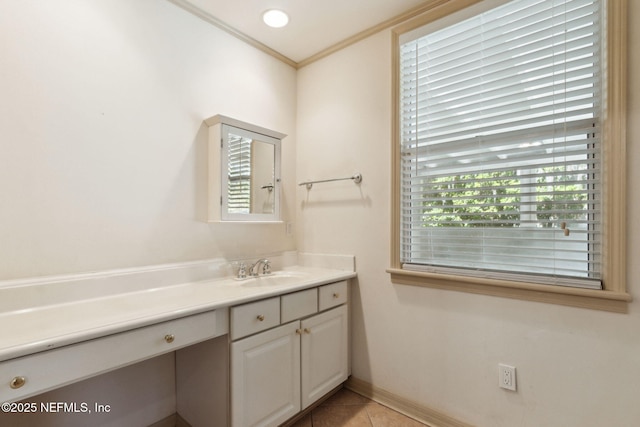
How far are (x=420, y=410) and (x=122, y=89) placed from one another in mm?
2425

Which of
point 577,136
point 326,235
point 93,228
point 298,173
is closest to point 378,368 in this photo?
point 326,235

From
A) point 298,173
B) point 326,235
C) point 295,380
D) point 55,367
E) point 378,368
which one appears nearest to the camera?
point 55,367

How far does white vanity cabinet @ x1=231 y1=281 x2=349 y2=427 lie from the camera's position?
4.58 feet

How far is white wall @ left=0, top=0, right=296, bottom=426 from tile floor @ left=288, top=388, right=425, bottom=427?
2.74 ft

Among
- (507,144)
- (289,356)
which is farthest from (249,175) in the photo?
(507,144)

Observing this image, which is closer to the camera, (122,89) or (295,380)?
(122,89)

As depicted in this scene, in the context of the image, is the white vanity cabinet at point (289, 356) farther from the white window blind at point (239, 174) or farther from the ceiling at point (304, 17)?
the ceiling at point (304, 17)

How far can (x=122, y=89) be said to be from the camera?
154 cm

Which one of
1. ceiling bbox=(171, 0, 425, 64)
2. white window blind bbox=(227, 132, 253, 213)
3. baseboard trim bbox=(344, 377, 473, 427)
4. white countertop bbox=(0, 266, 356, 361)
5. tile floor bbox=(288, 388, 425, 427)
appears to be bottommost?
tile floor bbox=(288, 388, 425, 427)

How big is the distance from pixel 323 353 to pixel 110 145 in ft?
5.38

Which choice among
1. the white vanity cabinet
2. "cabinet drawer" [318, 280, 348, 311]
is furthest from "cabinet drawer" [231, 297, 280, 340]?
"cabinet drawer" [318, 280, 348, 311]

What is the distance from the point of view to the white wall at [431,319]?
1274 millimetres

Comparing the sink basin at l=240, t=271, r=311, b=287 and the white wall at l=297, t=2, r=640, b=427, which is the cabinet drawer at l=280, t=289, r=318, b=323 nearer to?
the sink basin at l=240, t=271, r=311, b=287

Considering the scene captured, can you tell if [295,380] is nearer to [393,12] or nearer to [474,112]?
[474,112]
